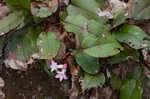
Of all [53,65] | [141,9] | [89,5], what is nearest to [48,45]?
[53,65]

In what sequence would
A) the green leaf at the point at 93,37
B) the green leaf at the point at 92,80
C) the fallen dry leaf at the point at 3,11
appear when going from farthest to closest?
the fallen dry leaf at the point at 3,11 → the green leaf at the point at 92,80 → the green leaf at the point at 93,37

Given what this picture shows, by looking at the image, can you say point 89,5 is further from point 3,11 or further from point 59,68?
point 3,11

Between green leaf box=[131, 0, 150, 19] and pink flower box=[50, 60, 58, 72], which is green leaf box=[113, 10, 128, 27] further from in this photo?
pink flower box=[50, 60, 58, 72]

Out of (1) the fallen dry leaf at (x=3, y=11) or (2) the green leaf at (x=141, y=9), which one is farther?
(1) the fallen dry leaf at (x=3, y=11)

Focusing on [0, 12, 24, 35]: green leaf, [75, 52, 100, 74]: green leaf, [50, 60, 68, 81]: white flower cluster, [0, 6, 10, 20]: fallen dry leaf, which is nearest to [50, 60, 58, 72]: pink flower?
[50, 60, 68, 81]: white flower cluster

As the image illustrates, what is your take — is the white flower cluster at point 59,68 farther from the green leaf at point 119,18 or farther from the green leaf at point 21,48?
the green leaf at point 119,18

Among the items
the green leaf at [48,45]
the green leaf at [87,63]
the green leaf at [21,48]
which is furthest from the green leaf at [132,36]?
the green leaf at [21,48]

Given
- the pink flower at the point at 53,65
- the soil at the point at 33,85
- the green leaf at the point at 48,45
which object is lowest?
the soil at the point at 33,85
